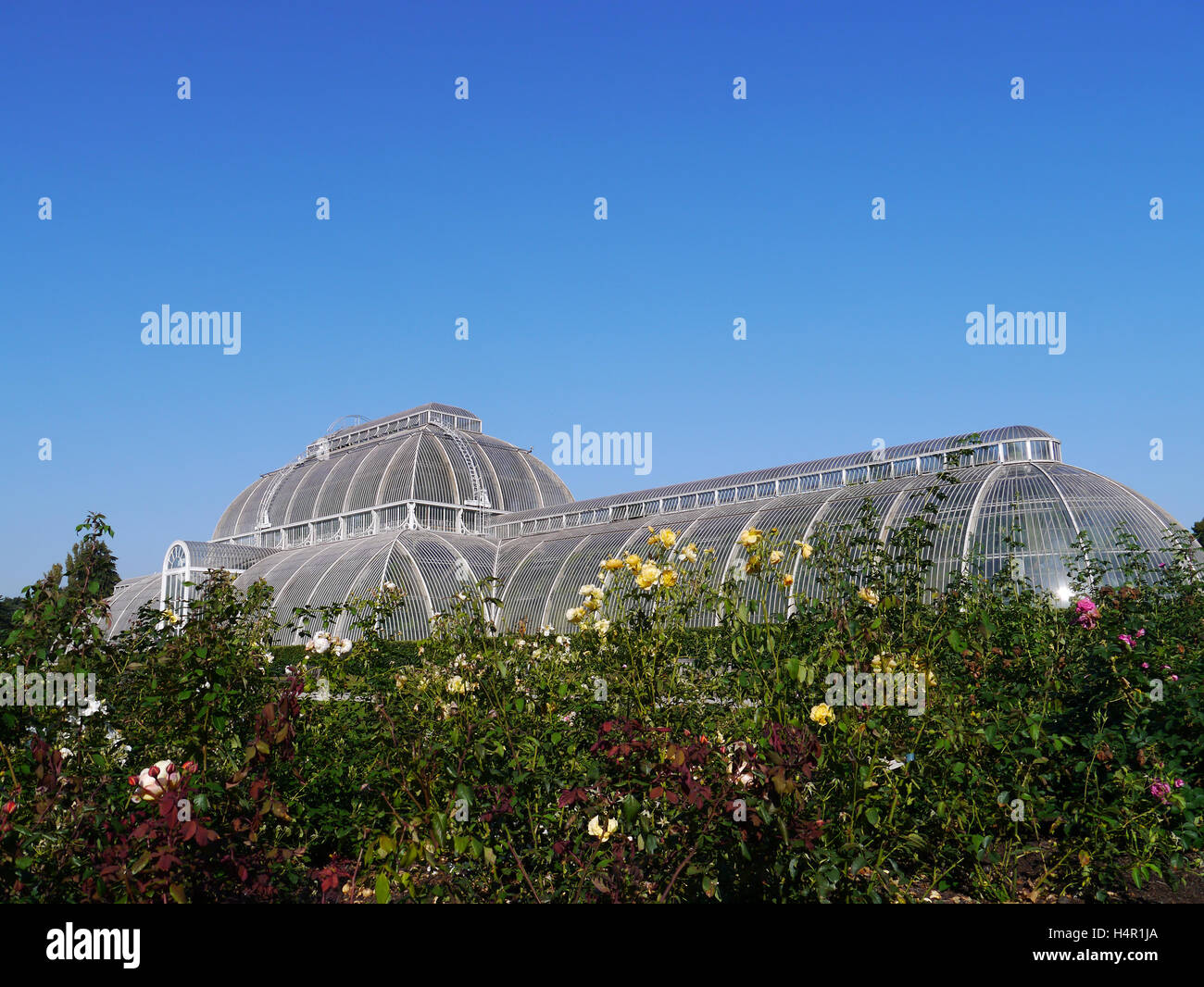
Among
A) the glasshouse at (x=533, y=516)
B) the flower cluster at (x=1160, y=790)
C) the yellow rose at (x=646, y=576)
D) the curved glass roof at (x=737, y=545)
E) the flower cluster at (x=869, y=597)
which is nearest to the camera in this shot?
the yellow rose at (x=646, y=576)

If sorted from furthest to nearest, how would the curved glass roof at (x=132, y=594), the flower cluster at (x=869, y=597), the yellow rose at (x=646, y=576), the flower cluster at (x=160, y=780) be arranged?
the curved glass roof at (x=132, y=594) < the flower cluster at (x=869, y=597) < the yellow rose at (x=646, y=576) < the flower cluster at (x=160, y=780)

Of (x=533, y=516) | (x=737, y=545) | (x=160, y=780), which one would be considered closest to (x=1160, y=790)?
(x=160, y=780)

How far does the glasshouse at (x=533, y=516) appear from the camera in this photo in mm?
25203

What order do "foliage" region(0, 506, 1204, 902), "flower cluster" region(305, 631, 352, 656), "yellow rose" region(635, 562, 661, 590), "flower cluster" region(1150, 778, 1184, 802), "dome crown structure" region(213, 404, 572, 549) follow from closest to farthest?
"foliage" region(0, 506, 1204, 902)
"yellow rose" region(635, 562, 661, 590)
"flower cluster" region(1150, 778, 1184, 802)
"flower cluster" region(305, 631, 352, 656)
"dome crown structure" region(213, 404, 572, 549)

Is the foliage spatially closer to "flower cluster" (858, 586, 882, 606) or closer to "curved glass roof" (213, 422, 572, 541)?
"flower cluster" (858, 586, 882, 606)

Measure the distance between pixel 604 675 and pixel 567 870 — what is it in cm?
135

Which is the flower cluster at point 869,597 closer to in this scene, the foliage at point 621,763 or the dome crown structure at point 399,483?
the foliage at point 621,763

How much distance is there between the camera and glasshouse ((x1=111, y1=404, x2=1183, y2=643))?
2520cm

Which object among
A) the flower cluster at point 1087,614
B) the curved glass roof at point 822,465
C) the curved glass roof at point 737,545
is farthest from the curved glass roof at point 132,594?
the flower cluster at point 1087,614

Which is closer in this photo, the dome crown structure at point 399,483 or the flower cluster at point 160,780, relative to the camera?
the flower cluster at point 160,780

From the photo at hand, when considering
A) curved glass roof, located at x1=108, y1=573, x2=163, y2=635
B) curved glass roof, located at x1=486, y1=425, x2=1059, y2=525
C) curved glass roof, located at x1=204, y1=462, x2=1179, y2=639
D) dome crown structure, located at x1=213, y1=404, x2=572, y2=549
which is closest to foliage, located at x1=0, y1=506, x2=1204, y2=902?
curved glass roof, located at x1=204, y1=462, x2=1179, y2=639

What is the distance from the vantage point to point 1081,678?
745 cm
